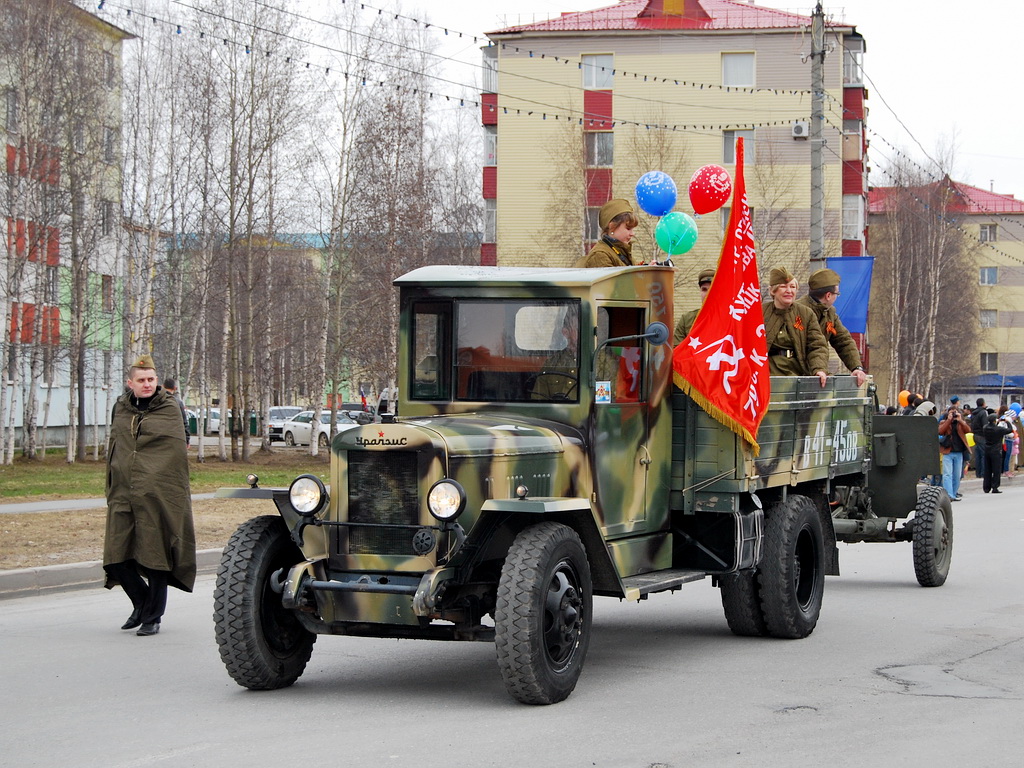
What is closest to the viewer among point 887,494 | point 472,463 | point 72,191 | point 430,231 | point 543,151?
point 472,463

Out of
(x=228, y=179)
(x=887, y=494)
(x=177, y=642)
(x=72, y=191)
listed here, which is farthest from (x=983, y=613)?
(x=228, y=179)

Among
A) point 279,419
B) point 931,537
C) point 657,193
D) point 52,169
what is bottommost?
point 279,419

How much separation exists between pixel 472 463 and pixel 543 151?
135 feet

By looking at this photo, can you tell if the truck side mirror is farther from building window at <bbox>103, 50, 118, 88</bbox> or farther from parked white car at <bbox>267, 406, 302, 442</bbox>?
parked white car at <bbox>267, 406, 302, 442</bbox>

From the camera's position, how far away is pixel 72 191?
3238 centimetres

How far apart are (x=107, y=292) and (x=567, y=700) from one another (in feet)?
110

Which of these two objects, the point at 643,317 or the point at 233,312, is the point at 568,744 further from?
the point at 233,312

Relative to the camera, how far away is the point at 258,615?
7406 mm

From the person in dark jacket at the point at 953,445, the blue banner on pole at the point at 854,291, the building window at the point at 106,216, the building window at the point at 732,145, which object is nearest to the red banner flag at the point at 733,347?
the blue banner on pole at the point at 854,291

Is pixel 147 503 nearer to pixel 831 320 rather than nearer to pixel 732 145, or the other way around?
pixel 831 320

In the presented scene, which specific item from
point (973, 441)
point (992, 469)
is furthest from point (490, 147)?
point (973, 441)

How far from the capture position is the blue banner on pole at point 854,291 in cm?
1892

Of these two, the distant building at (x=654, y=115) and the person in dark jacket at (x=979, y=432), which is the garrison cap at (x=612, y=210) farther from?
the distant building at (x=654, y=115)

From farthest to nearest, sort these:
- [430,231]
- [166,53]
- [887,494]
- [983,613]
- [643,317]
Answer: [430,231], [166,53], [887,494], [983,613], [643,317]
